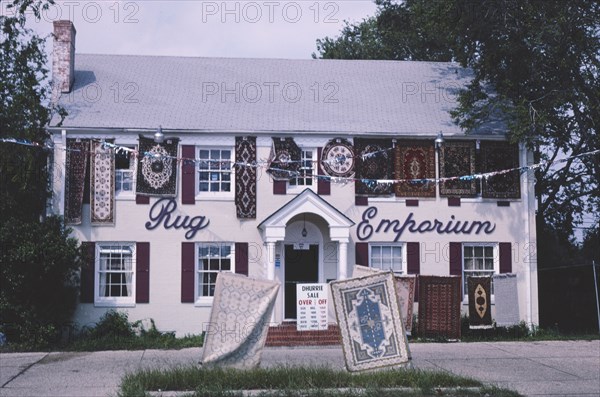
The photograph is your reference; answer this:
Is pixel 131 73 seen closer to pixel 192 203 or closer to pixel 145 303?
pixel 192 203

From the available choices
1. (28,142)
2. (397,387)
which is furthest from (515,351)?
(28,142)

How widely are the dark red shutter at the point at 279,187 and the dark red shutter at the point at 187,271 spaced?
2712 mm

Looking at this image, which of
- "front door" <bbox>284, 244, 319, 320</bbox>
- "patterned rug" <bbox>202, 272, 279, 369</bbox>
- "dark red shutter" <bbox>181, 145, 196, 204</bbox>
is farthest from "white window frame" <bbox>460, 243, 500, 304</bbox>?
"patterned rug" <bbox>202, 272, 279, 369</bbox>

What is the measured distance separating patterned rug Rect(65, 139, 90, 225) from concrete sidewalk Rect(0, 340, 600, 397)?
4.37m

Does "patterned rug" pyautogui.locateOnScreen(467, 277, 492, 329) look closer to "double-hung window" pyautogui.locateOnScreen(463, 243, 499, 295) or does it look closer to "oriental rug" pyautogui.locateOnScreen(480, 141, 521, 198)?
"double-hung window" pyautogui.locateOnScreen(463, 243, 499, 295)

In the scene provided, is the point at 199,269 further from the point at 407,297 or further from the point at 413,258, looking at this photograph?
the point at 413,258

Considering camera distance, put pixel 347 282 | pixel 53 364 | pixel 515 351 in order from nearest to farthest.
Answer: pixel 347 282 → pixel 53 364 → pixel 515 351

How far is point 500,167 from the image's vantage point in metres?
23.5

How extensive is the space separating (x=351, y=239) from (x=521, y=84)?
6804 millimetres

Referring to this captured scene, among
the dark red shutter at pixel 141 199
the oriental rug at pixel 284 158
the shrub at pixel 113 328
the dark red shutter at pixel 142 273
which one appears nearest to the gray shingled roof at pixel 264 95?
the oriental rug at pixel 284 158

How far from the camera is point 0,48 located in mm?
21391

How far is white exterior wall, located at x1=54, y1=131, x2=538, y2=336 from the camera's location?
22.2 meters

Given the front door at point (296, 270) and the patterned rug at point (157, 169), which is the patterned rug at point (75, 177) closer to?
the patterned rug at point (157, 169)

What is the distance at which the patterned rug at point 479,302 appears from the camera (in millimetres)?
22172
